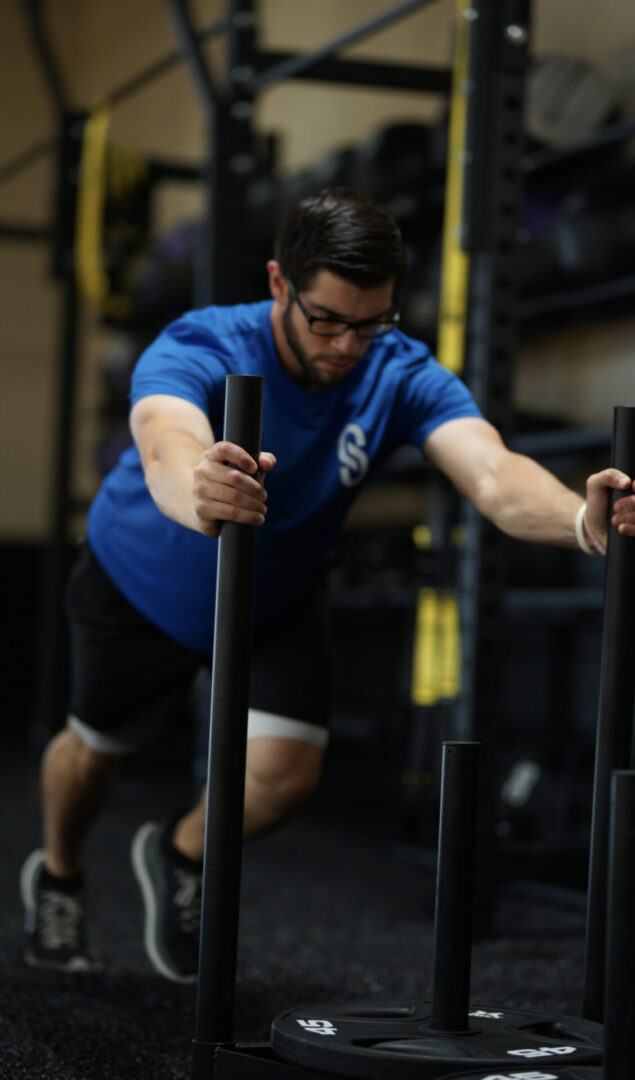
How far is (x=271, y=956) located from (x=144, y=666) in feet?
2.17

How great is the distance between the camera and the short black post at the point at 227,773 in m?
1.30

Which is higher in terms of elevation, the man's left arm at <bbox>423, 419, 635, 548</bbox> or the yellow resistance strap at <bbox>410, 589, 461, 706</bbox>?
the man's left arm at <bbox>423, 419, 635, 548</bbox>

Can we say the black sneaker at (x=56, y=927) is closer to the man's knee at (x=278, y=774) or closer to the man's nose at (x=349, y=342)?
the man's knee at (x=278, y=774)

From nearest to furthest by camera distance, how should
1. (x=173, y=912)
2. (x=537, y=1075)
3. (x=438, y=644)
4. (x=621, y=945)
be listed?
(x=621, y=945)
(x=537, y=1075)
(x=173, y=912)
(x=438, y=644)

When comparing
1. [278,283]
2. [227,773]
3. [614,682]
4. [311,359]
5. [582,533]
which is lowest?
[227,773]

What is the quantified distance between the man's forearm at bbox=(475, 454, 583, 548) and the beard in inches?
10.2

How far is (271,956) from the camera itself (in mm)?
2496

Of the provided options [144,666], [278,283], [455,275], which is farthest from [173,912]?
[455,275]

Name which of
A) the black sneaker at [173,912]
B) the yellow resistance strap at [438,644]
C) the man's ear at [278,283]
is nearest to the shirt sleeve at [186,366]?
the man's ear at [278,283]

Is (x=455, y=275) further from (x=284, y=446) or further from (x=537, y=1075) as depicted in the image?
(x=537, y=1075)

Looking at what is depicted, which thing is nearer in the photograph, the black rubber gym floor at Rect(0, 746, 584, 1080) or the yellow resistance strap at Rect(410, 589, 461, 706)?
the black rubber gym floor at Rect(0, 746, 584, 1080)

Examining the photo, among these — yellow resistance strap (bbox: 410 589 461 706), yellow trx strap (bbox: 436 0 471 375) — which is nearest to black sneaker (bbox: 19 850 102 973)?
yellow resistance strap (bbox: 410 589 461 706)

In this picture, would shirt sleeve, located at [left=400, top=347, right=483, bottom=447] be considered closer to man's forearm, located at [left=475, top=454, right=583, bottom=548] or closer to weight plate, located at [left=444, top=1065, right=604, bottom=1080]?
man's forearm, located at [left=475, top=454, right=583, bottom=548]

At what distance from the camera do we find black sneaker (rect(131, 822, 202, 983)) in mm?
2143
